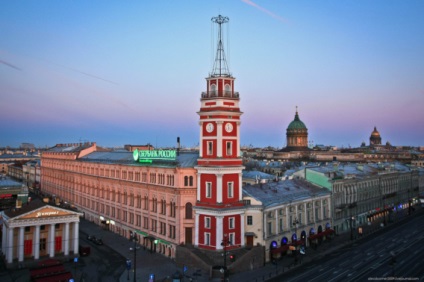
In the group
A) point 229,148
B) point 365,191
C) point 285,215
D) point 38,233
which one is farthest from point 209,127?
point 365,191

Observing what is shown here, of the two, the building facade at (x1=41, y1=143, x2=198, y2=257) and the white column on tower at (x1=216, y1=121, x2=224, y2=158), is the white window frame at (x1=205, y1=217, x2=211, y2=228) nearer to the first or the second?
the building facade at (x1=41, y1=143, x2=198, y2=257)

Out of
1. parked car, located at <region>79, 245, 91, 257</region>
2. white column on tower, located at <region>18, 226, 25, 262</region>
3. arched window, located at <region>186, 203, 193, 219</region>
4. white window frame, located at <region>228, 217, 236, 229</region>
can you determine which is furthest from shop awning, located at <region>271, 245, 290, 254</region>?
white column on tower, located at <region>18, 226, 25, 262</region>

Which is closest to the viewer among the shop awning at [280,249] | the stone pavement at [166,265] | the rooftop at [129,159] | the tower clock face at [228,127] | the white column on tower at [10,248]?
the stone pavement at [166,265]

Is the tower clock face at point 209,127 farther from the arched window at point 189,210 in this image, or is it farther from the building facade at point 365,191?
the building facade at point 365,191

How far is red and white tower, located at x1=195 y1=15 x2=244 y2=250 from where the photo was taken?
63531mm

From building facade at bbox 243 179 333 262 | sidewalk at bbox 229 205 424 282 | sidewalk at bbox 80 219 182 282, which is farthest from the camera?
building facade at bbox 243 179 333 262

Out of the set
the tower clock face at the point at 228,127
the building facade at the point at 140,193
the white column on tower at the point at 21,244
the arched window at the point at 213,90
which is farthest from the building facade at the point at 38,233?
the arched window at the point at 213,90

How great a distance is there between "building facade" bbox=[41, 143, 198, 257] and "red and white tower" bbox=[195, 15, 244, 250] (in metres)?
3.39

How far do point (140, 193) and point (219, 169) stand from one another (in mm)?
21710

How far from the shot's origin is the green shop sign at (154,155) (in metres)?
73.2

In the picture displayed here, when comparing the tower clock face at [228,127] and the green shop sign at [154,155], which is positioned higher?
the tower clock face at [228,127]

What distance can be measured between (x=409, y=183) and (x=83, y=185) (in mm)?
99207

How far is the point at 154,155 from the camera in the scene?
251ft

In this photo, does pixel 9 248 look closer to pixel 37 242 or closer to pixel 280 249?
pixel 37 242
